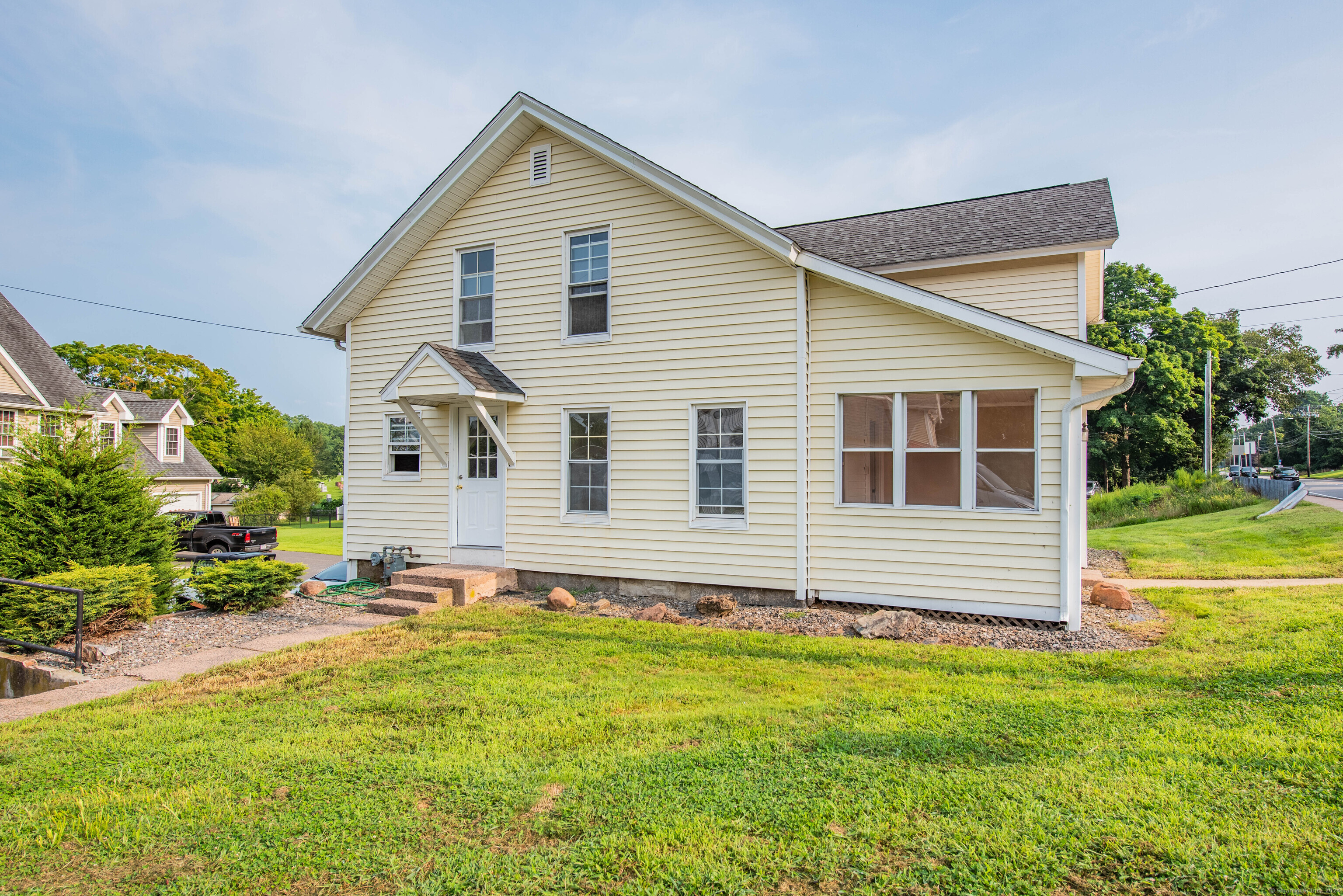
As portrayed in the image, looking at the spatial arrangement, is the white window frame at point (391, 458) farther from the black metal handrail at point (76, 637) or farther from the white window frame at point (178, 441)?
the white window frame at point (178, 441)

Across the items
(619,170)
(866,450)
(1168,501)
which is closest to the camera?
(866,450)

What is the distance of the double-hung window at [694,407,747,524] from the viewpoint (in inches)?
353

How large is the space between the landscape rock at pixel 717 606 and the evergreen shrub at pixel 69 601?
701 cm

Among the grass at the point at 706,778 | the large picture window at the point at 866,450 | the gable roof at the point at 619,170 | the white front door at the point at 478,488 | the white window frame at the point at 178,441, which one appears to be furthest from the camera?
the white window frame at the point at 178,441

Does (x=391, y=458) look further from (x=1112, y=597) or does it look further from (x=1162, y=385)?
(x=1162, y=385)

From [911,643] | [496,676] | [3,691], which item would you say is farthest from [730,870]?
[3,691]

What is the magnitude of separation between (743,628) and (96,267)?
4367 cm

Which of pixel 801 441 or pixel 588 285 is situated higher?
pixel 588 285

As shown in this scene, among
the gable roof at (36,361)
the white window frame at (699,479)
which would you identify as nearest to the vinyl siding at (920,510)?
the white window frame at (699,479)

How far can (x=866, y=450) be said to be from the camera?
8.47 m

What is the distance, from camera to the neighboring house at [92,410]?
790 inches

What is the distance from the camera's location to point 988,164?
2153 centimetres

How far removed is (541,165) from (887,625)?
865 cm

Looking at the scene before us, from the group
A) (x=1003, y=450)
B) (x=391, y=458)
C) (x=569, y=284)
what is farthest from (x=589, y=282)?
(x=1003, y=450)
